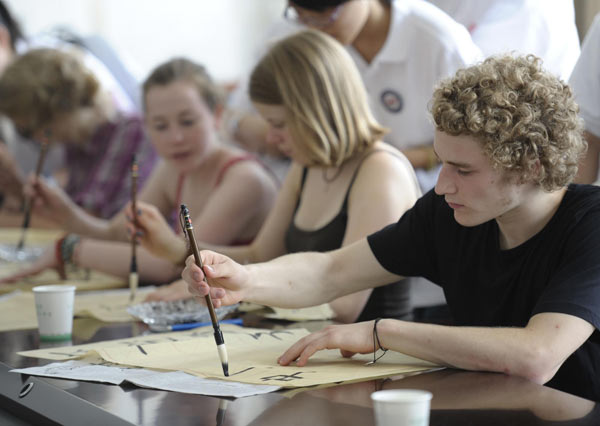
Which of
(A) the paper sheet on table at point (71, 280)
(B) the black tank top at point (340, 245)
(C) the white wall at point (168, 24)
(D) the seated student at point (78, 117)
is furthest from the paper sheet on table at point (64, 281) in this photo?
(C) the white wall at point (168, 24)

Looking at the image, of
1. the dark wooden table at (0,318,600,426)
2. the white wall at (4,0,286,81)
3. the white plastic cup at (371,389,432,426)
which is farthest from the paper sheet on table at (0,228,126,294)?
the white wall at (4,0,286,81)

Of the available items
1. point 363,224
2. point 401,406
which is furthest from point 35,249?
point 401,406

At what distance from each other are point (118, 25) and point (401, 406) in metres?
4.94

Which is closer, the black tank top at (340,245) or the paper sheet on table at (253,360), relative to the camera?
the paper sheet on table at (253,360)

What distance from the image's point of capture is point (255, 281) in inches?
57.8

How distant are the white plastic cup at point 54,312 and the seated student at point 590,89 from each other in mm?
1118

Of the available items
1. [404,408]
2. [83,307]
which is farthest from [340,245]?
[404,408]

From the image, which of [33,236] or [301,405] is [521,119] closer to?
[301,405]

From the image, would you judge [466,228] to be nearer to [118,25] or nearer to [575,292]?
[575,292]

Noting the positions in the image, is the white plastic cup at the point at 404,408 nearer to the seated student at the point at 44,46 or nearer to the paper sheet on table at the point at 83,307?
the paper sheet on table at the point at 83,307

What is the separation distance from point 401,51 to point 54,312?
3.94ft

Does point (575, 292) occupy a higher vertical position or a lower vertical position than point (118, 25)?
lower

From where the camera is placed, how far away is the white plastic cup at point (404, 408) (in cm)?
81

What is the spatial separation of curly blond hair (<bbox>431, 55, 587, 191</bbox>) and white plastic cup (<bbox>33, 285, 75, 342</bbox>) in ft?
2.44
